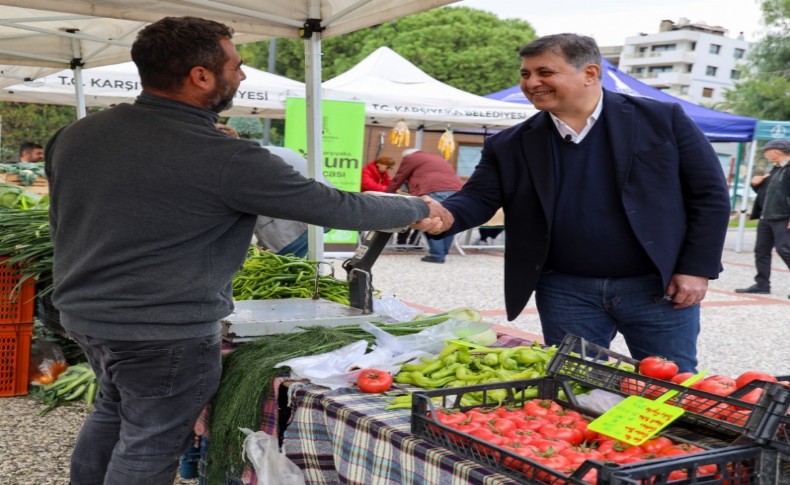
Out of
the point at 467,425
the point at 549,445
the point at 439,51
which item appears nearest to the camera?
the point at 549,445

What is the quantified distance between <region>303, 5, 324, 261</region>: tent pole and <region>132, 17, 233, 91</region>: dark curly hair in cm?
236

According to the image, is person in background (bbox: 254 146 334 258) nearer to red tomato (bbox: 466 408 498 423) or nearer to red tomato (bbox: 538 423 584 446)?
red tomato (bbox: 466 408 498 423)

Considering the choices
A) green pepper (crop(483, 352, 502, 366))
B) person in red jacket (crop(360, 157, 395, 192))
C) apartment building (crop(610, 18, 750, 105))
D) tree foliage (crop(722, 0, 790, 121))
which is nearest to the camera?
green pepper (crop(483, 352, 502, 366))

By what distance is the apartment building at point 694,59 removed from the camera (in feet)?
297

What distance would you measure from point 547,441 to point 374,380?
0.73 m

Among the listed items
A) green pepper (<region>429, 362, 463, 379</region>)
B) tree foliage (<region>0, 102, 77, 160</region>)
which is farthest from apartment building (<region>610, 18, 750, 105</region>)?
green pepper (<region>429, 362, 463, 379</region>)

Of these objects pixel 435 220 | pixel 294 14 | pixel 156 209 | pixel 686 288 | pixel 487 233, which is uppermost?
pixel 294 14

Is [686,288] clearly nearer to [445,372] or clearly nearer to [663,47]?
[445,372]

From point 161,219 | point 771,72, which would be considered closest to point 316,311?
point 161,219

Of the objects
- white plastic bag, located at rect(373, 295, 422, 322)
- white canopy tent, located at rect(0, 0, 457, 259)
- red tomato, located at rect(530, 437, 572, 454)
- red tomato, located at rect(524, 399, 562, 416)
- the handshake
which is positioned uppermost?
white canopy tent, located at rect(0, 0, 457, 259)

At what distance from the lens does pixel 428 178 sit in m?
12.2

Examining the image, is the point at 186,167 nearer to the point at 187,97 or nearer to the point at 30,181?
the point at 187,97

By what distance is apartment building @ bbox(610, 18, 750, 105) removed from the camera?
90.6 m

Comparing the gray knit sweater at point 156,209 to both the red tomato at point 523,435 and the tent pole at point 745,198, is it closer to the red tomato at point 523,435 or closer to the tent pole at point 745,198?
the red tomato at point 523,435
